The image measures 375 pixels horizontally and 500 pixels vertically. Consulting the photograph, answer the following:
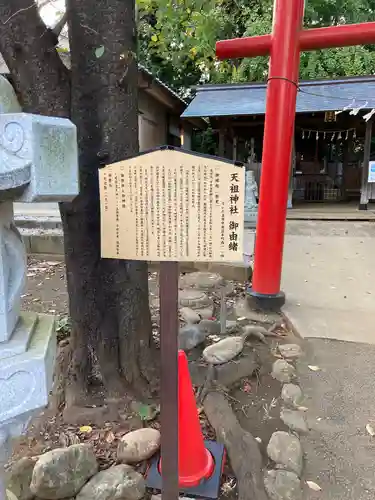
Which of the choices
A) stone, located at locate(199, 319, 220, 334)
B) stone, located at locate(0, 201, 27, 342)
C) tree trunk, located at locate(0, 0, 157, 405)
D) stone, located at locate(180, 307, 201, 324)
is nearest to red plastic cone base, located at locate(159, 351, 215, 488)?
tree trunk, located at locate(0, 0, 157, 405)

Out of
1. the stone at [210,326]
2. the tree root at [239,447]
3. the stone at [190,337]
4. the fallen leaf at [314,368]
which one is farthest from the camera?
the stone at [210,326]

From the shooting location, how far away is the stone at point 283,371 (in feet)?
10.3

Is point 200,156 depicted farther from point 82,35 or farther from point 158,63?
point 158,63

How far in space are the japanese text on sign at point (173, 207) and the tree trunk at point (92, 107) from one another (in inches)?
30.9

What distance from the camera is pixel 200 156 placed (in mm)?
1559

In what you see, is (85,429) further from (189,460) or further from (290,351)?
(290,351)

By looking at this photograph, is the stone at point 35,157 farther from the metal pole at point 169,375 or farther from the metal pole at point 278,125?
the metal pole at point 278,125

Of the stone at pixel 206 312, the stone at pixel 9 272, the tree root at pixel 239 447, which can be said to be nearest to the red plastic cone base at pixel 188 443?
the tree root at pixel 239 447

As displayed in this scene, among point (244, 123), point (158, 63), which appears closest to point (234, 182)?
point (244, 123)

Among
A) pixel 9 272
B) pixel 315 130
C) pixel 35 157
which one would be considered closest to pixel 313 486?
pixel 9 272

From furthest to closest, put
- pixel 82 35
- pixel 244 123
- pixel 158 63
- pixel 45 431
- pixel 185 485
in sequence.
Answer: pixel 158 63 < pixel 244 123 < pixel 45 431 < pixel 82 35 < pixel 185 485

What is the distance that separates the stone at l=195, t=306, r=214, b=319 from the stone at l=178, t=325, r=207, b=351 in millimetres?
703

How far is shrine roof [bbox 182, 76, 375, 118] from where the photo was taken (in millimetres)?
10617

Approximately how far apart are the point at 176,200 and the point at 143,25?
4.58m
